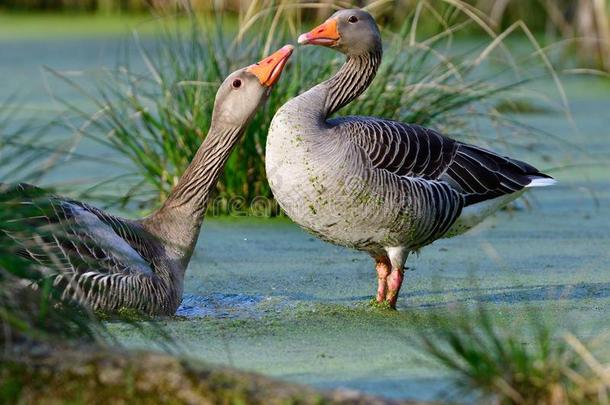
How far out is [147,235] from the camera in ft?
16.8

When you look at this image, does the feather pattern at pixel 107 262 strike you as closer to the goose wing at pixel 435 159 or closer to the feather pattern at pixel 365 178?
the feather pattern at pixel 365 178

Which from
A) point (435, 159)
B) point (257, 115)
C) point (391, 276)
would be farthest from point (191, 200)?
point (257, 115)

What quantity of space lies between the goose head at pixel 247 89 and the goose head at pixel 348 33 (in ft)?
1.41

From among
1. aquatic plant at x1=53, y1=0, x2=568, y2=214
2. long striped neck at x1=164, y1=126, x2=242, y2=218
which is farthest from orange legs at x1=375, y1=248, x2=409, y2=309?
aquatic plant at x1=53, y1=0, x2=568, y2=214

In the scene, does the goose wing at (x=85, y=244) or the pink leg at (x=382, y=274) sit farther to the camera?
the pink leg at (x=382, y=274)

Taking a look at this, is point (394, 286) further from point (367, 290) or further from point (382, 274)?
point (367, 290)

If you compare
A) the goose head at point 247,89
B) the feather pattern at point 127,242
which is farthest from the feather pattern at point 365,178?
the feather pattern at point 127,242

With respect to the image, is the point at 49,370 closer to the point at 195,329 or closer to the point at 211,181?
the point at 195,329

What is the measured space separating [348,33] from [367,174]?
2.81 feet

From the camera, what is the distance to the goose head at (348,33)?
5.84 meters

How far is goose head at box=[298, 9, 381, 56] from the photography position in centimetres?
584

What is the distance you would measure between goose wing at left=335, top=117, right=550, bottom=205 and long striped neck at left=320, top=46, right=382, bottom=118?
0.20m

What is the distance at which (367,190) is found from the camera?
5.31 m

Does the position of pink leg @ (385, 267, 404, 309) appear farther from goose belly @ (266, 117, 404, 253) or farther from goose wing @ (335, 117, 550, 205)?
goose wing @ (335, 117, 550, 205)
